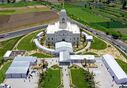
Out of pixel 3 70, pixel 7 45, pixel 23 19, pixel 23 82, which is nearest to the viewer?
pixel 23 82

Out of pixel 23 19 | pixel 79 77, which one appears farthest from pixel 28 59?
pixel 23 19

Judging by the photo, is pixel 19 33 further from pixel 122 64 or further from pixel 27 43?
pixel 122 64

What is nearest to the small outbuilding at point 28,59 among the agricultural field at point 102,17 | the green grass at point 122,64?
the green grass at point 122,64

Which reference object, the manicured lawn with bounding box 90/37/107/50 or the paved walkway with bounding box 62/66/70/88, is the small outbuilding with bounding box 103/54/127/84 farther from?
the paved walkway with bounding box 62/66/70/88

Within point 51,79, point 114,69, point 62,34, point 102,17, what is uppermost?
point 62,34

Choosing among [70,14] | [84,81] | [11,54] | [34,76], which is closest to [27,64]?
[34,76]

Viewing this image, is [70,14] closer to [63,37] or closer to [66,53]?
[63,37]

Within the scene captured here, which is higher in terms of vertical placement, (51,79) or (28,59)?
(28,59)
